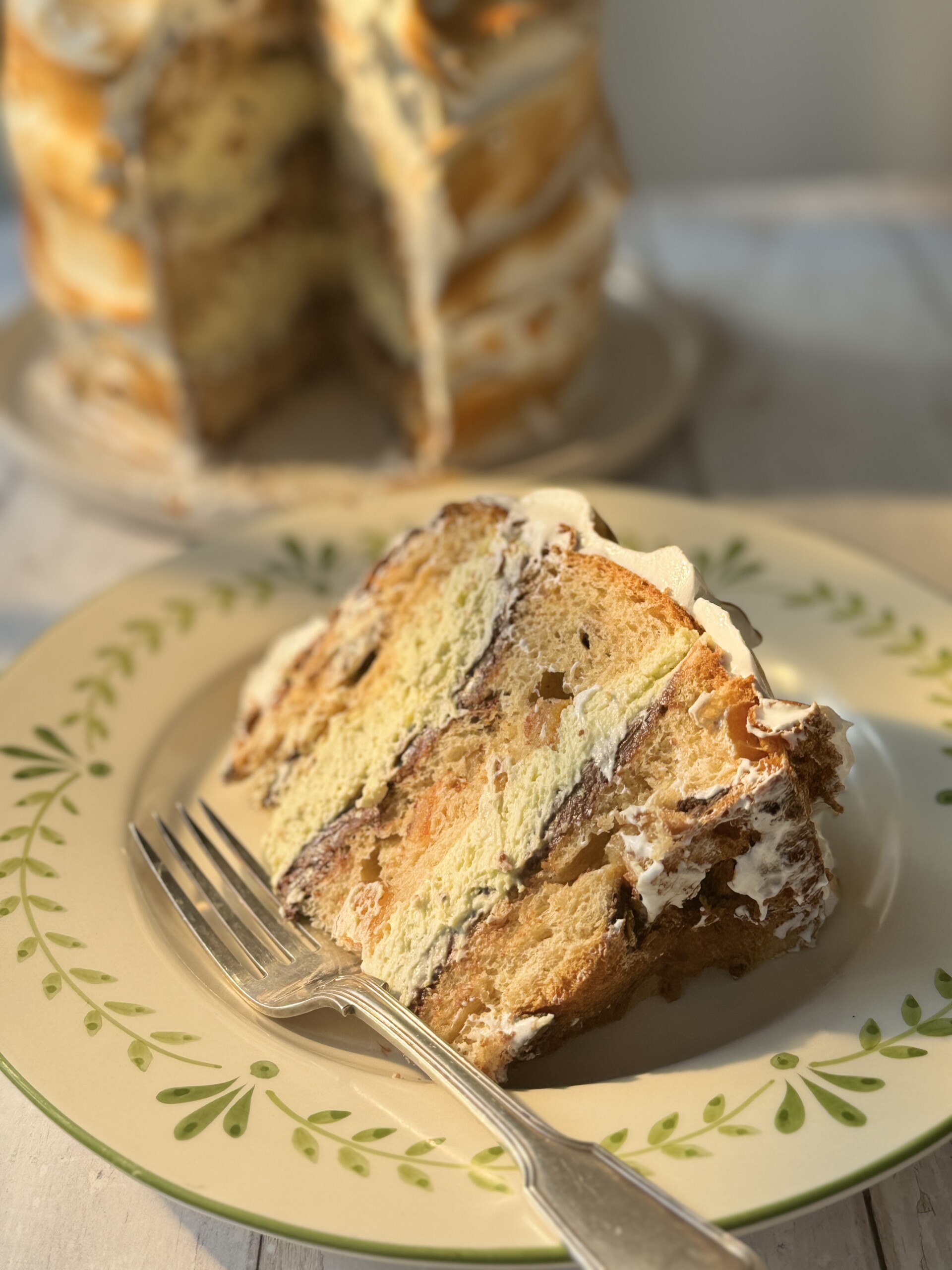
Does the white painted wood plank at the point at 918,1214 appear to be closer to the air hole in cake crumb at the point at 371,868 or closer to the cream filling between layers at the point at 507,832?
the cream filling between layers at the point at 507,832

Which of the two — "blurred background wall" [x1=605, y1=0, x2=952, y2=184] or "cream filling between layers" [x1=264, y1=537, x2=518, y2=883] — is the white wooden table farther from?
"cream filling between layers" [x1=264, y1=537, x2=518, y2=883]

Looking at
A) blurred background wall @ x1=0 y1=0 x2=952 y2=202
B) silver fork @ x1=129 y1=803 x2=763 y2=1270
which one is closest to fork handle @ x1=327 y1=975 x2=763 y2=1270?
silver fork @ x1=129 y1=803 x2=763 y2=1270

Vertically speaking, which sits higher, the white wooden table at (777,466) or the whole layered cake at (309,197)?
the whole layered cake at (309,197)

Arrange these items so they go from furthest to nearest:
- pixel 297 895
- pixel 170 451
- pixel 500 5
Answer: pixel 170 451
pixel 500 5
pixel 297 895

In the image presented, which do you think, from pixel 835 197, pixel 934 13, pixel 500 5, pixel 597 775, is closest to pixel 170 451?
pixel 500 5

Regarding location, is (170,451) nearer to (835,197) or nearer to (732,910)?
(732,910)

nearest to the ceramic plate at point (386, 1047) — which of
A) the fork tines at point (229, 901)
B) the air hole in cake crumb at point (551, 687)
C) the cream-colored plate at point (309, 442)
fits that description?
the fork tines at point (229, 901)
